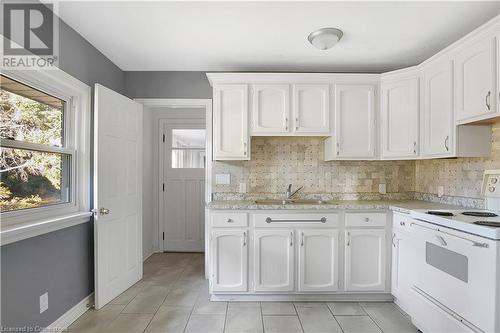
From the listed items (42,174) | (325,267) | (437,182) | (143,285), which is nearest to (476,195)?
(437,182)

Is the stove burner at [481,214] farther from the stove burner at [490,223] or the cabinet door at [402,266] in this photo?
the cabinet door at [402,266]

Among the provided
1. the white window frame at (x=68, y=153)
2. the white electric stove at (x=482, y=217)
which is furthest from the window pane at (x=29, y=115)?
the white electric stove at (x=482, y=217)

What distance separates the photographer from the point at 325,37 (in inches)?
84.9

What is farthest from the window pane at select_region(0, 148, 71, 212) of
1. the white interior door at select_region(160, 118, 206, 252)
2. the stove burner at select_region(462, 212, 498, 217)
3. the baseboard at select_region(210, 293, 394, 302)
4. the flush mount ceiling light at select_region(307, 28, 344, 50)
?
the stove burner at select_region(462, 212, 498, 217)

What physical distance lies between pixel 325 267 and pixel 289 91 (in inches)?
69.2

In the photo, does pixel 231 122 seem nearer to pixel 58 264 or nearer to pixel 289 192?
pixel 289 192

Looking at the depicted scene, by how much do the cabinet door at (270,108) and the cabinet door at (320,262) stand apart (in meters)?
1.09

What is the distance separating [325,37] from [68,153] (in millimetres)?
2351

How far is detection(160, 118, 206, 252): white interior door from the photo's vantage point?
13.4 feet

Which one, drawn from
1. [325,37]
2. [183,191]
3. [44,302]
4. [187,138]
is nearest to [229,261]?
[44,302]

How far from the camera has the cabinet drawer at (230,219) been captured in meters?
2.47

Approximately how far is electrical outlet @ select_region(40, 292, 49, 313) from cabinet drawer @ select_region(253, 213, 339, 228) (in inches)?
65.5

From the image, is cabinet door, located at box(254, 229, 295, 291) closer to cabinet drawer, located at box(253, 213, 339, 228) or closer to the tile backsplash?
cabinet drawer, located at box(253, 213, 339, 228)

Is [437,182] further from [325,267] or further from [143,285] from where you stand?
[143,285]
